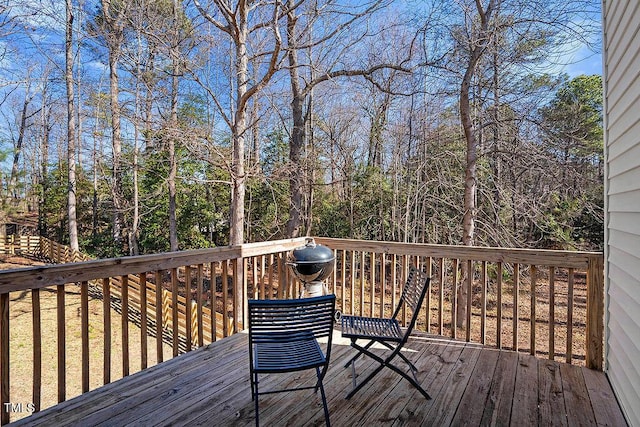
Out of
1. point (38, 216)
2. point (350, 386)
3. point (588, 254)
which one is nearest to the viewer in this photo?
point (350, 386)

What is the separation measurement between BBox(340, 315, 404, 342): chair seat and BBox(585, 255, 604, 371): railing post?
153cm

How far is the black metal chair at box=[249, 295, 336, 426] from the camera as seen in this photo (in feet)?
6.37

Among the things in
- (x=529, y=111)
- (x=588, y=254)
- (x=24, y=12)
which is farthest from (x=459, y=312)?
(x=24, y=12)

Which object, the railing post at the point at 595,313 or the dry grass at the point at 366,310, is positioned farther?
the dry grass at the point at 366,310

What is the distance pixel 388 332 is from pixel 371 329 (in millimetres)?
120

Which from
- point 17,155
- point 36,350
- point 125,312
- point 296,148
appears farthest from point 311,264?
point 17,155

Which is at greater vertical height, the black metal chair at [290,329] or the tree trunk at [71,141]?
the tree trunk at [71,141]

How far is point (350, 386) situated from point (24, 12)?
320 inches

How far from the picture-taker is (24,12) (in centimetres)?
634

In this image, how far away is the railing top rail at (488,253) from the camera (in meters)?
2.82

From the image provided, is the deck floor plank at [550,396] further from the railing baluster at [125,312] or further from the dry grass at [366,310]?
the dry grass at [366,310]

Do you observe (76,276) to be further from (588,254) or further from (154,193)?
(154,193)

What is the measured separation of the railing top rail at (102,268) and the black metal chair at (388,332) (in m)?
1.26

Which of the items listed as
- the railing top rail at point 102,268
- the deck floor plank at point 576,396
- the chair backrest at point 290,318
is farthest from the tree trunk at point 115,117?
the deck floor plank at point 576,396
